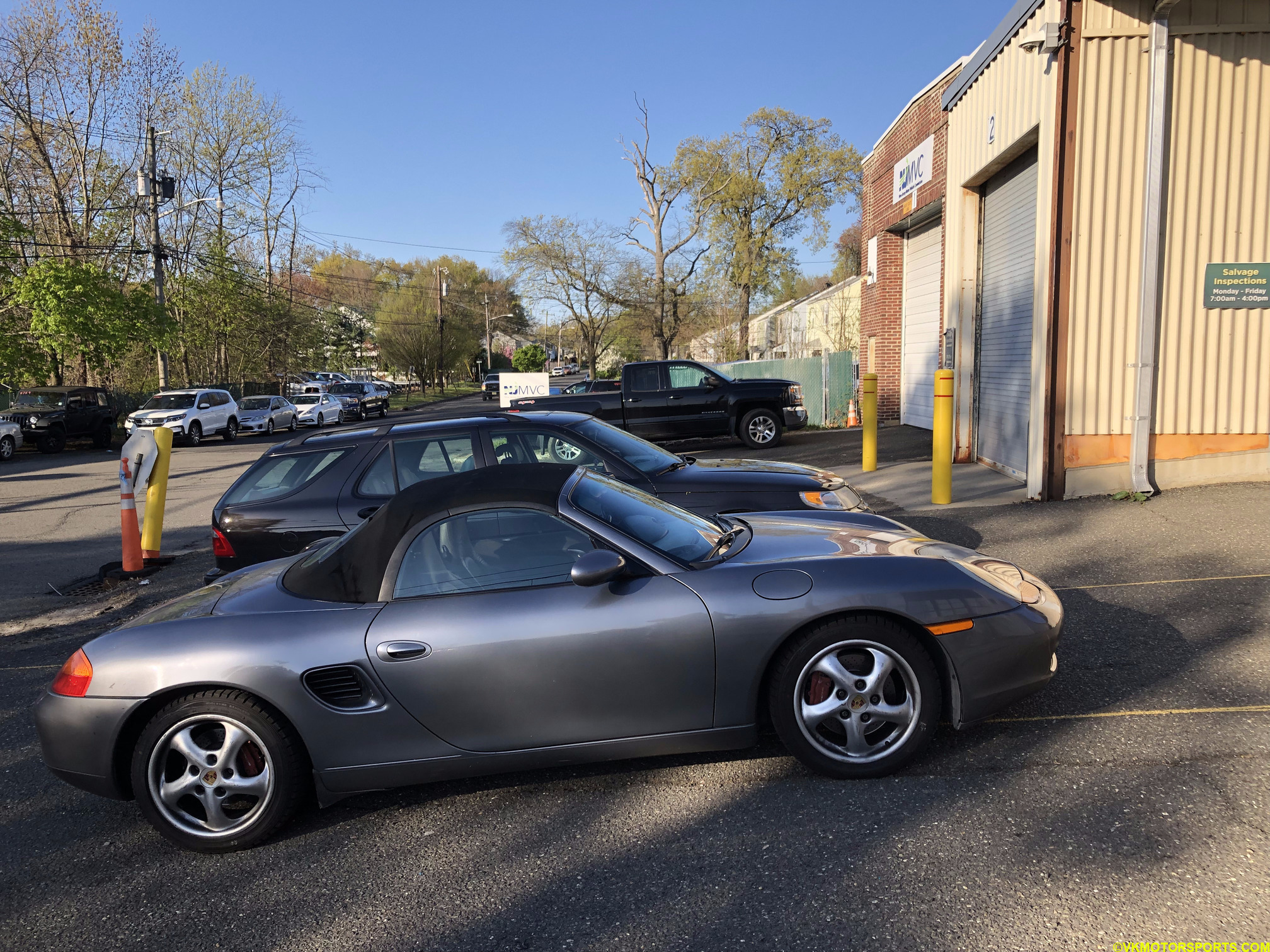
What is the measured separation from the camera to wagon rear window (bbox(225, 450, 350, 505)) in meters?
6.52

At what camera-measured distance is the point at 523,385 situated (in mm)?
22891

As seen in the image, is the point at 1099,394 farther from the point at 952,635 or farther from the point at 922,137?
the point at 922,137

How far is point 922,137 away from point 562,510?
15.5 metres

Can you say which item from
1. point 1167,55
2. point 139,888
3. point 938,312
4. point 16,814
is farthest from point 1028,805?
point 938,312

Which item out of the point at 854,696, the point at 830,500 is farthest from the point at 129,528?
the point at 854,696

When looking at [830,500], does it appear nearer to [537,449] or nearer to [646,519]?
[537,449]

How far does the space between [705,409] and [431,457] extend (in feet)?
39.3

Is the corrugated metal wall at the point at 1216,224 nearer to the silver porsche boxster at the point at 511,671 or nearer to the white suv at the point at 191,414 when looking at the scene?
the silver porsche boxster at the point at 511,671

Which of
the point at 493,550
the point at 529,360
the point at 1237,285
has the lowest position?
the point at 493,550

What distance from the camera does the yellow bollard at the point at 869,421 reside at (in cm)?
1265

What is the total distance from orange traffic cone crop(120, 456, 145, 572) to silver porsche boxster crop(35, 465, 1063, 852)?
5.76 meters

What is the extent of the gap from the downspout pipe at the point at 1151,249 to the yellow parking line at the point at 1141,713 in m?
5.71

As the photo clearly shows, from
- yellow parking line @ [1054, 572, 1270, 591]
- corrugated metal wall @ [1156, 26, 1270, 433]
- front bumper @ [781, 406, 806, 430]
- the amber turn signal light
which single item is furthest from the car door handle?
front bumper @ [781, 406, 806, 430]

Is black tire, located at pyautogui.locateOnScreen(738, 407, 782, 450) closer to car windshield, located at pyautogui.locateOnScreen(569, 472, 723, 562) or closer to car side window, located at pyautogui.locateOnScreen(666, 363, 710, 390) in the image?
car side window, located at pyautogui.locateOnScreen(666, 363, 710, 390)
